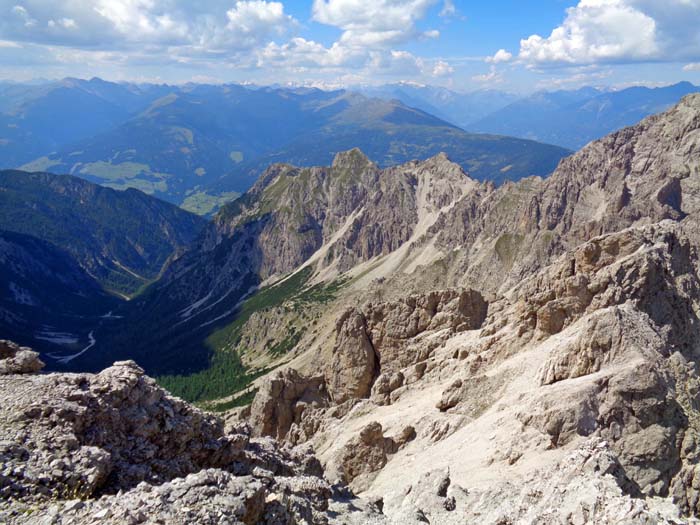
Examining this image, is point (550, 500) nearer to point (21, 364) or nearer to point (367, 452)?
point (367, 452)

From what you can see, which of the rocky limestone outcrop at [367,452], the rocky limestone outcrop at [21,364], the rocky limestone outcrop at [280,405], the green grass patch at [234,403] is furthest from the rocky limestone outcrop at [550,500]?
the green grass patch at [234,403]

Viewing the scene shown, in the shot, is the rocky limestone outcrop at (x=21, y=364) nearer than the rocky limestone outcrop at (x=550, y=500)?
No

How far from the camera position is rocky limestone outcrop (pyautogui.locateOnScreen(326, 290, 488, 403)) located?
271 feet

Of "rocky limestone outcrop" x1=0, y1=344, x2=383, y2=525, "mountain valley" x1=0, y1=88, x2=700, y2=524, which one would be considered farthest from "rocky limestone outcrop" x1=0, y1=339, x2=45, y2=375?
"rocky limestone outcrop" x1=0, y1=344, x2=383, y2=525

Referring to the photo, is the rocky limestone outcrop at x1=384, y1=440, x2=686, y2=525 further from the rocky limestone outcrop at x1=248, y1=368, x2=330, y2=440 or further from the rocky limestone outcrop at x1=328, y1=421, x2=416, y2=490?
the rocky limestone outcrop at x1=248, y1=368, x2=330, y2=440

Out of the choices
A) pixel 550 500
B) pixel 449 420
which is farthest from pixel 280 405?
pixel 550 500

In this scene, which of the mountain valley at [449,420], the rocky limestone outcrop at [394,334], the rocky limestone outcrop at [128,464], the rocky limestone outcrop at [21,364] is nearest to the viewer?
the rocky limestone outcrop at [128,464]

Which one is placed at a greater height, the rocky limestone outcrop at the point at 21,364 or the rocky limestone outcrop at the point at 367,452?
the rocky limestone outcrop at the point at 21,364

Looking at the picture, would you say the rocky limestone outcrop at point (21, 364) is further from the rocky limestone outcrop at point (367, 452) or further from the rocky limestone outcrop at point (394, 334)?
the rocky limestone outcrop at point (394, 334)

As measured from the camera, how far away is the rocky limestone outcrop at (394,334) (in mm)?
82562

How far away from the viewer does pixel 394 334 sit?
282 ft

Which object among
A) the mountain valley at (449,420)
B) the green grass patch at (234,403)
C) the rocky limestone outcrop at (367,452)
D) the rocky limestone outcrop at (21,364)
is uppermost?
the rocky limestone outcrop at (21,364)

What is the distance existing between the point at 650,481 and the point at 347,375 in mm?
52464

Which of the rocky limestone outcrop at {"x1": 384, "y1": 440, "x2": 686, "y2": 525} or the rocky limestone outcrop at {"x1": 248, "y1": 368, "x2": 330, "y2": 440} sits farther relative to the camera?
the rocky limestone outcrop at {"x1": 248, "y1": 368, "x2": 330, "y2": 440}
